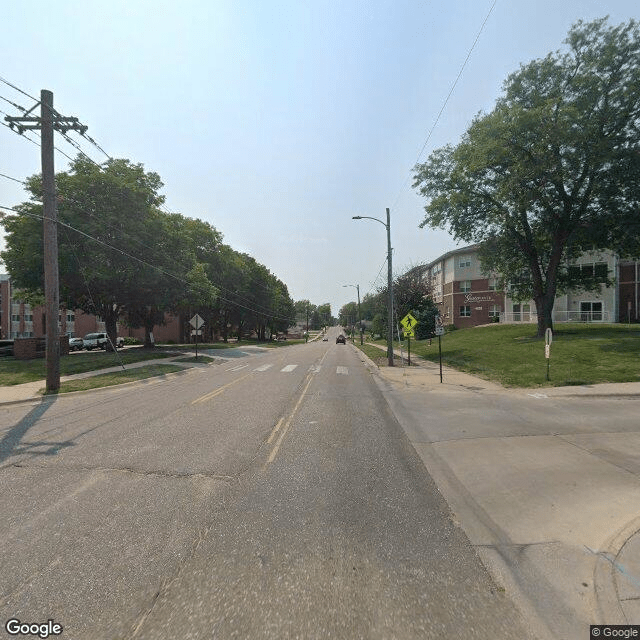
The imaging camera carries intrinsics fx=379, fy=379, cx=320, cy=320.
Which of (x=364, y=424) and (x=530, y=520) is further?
(x=364, y=424)

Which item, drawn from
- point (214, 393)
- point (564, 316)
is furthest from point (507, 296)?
point (214, 393)

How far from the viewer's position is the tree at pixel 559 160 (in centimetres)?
2325

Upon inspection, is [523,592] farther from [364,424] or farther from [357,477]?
[364,424]

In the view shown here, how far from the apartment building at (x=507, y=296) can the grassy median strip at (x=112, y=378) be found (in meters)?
29.2

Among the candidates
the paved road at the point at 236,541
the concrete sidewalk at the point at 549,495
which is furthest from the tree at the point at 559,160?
the paved road at the point at 236,541

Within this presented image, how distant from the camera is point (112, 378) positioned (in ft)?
53.9

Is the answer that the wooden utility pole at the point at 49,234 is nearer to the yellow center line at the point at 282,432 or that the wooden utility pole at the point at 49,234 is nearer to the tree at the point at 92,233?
the yellow center line at the point at 282,432

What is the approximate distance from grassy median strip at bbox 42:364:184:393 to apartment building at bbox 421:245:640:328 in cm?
2915

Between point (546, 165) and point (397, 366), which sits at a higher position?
point (546, 165)

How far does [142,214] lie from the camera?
28.2 metres

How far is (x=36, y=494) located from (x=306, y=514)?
11.1 feet

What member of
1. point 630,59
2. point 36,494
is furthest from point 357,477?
point 630,59

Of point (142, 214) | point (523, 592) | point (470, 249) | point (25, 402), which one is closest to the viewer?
point (523, 592)

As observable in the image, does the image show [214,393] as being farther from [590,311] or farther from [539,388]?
[590,311]
